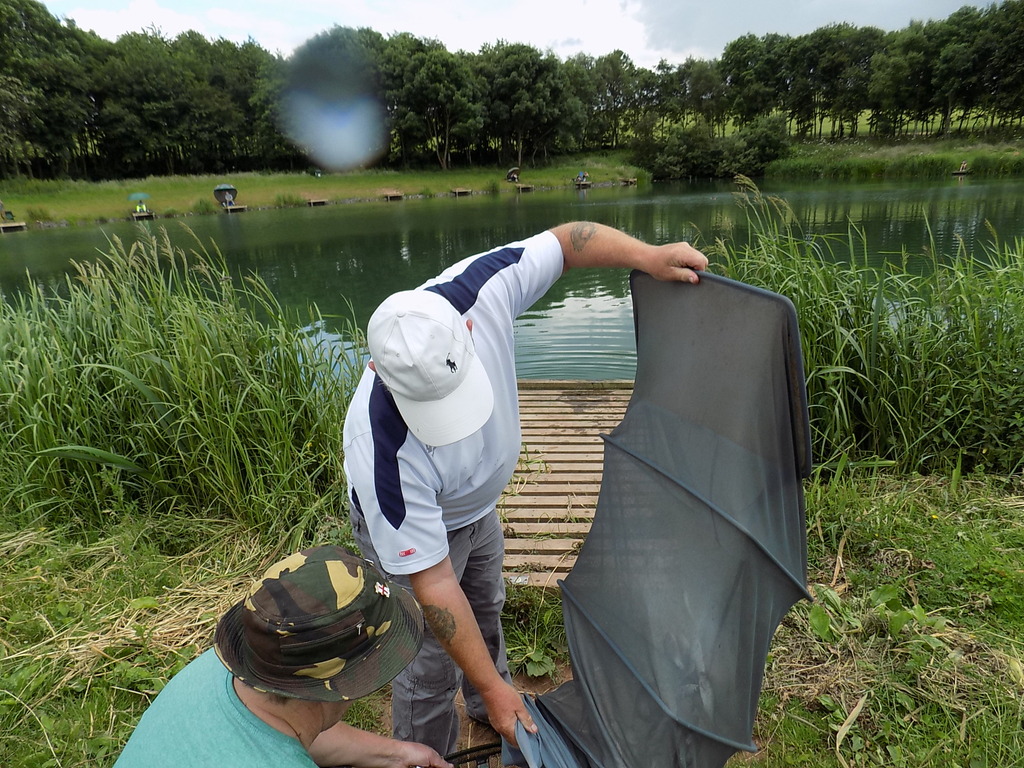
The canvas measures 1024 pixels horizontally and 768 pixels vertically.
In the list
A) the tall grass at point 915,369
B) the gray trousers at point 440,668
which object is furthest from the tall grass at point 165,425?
the tall grass at point 915,369

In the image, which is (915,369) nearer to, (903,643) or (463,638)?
(903,643)

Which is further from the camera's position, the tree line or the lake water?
the tree line

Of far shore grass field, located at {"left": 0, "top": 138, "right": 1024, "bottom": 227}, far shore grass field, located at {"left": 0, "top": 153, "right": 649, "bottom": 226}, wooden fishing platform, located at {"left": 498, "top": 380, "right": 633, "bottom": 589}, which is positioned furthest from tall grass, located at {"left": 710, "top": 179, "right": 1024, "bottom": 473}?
far shore grass field, located at {"left": 0, "top": 138, "right": 1024, "bottom": 227}

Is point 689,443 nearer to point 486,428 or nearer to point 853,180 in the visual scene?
point 486,428

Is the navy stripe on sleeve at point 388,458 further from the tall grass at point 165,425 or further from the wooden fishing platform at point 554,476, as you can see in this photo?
the tall grass at point 165,425

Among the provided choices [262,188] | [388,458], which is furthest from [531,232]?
[262,188]

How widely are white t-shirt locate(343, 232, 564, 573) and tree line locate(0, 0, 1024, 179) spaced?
130ft

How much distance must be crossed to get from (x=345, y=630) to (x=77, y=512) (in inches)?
119

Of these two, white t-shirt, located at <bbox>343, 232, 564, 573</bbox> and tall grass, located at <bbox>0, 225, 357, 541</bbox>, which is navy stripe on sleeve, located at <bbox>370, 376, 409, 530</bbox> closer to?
white t-shirt, located at <bbox>343, 232, 564, 573</bbox>

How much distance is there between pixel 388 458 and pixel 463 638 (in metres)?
0.49

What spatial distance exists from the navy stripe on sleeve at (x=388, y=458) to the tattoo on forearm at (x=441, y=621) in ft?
0.79

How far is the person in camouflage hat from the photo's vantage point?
1.08m

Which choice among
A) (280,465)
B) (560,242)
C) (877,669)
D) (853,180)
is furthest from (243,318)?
(853,180)

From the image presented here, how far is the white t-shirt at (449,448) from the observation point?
136 cm
